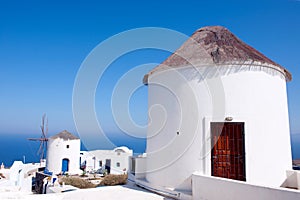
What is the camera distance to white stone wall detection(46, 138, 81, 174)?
25.7 metres

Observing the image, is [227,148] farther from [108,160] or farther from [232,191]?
[108,160]

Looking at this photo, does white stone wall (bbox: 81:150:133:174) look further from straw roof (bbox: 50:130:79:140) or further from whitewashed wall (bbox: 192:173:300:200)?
whitewashed wall (bbox: 192:173:300:200)

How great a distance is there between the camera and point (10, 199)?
6.29 meters

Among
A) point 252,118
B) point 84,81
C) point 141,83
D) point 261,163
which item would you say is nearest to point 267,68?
point 252,118

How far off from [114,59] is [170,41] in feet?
7.42

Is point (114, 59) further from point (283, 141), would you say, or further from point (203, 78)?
point (283, 141)

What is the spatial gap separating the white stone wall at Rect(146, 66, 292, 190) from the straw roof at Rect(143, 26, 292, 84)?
21 cm

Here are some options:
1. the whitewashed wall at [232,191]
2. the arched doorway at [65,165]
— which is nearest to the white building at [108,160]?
the arched doorway at [65,165]

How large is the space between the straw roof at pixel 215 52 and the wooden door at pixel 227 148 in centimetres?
176

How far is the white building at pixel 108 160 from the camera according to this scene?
28641 mm

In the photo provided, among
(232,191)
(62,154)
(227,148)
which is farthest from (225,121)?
(62,154)

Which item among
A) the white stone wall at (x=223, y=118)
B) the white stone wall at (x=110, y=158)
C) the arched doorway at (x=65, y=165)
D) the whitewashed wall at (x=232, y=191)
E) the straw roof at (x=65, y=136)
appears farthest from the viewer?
the white stone wall at (x=110, y=158)

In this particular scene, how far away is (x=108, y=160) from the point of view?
97.0 ft

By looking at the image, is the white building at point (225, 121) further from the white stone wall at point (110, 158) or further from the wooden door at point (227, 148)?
the white stone wall at point (110, 158)
